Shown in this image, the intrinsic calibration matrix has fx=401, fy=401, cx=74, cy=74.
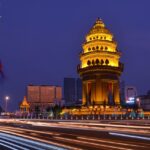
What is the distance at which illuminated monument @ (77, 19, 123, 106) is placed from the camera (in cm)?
9344

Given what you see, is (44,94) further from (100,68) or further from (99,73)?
(100,68)

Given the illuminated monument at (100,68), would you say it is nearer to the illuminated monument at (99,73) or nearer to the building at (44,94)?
the illuminated monument at (99,73)

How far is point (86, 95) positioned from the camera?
96688mm

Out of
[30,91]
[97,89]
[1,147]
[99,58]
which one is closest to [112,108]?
[97,89]

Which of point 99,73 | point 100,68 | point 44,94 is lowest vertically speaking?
point 99,73

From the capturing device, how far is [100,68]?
93438 millimetres

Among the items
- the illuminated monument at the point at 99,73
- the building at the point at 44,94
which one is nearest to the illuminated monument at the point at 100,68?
the illuminated monument at the point at 99,73

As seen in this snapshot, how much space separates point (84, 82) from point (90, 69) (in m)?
3.98

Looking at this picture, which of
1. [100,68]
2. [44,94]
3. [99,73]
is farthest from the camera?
[44,94]

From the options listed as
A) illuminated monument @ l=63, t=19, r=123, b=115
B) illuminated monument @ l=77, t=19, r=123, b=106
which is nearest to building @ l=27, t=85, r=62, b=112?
illuminated monument @ l=63, t=19, r=123, b=115

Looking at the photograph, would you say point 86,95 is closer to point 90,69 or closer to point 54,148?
point 90,69

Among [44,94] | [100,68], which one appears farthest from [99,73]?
[44,94]

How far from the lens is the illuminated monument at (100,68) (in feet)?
307

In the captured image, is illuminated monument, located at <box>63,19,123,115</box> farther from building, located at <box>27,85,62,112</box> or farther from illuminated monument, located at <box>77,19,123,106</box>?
building, located at <box>27,85,62,112</box>
